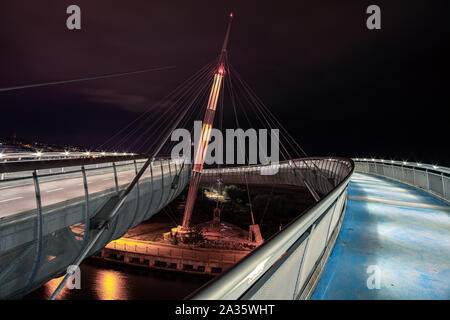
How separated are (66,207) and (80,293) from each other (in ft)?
128

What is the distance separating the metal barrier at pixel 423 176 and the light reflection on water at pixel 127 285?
29374 millimetres

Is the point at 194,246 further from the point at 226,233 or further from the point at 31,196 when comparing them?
the point at 31,196

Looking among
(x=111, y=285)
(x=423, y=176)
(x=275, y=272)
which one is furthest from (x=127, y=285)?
(x=275, y=272)

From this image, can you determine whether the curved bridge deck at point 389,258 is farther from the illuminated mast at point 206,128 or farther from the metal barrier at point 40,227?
the illuminated mast at point 206,128

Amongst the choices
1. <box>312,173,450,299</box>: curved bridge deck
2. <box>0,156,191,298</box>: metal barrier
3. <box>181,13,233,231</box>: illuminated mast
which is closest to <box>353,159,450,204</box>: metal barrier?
<box>312,173,450,299</box>: curved bridge deck

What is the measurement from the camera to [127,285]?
3947 cm

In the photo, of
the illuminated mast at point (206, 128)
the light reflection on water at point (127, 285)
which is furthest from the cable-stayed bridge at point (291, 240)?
the light reflection on water at point (127, 285)

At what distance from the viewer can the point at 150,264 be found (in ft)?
138

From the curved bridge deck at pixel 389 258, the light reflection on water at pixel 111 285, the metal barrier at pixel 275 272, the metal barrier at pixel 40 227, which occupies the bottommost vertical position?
the light reflection on water at pixel 111 285

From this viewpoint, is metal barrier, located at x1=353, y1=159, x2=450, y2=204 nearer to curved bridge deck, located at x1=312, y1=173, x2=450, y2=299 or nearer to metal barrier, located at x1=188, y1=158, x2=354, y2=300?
curved bridge deck, located at x1=312, y1=173, x2=450, y2=299

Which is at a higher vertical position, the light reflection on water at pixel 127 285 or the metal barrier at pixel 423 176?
the metal barrier at pixel 423 176

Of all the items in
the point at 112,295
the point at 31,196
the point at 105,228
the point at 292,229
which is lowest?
the point at 112,295

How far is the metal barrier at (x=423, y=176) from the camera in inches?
339
